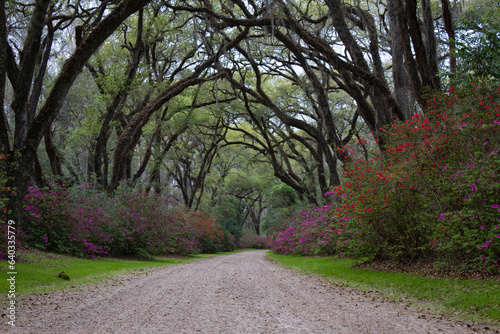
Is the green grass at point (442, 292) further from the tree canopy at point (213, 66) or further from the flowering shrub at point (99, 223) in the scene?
the flowering shrub at point (99, 223)

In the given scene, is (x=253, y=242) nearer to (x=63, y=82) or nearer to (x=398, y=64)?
(x=398, y=64)

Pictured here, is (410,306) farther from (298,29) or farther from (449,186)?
(298,29)

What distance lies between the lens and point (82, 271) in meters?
7.16

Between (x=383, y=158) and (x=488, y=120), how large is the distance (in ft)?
7.37

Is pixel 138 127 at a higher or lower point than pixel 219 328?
higher

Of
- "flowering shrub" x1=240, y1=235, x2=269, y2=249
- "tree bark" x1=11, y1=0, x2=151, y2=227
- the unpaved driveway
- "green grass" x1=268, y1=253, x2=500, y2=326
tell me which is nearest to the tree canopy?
"tree bark" x1=11, y1=0, x2=151, y2=227

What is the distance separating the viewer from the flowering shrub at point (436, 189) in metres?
4.86

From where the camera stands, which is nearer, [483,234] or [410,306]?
[410,306]

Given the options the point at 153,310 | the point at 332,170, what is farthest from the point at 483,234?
the point at 332,170

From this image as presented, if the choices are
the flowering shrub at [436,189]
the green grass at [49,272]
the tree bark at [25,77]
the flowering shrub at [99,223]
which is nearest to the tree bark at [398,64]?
the flowering shrub at [436,189]

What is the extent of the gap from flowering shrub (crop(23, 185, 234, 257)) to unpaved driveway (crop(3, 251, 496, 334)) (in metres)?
4.64

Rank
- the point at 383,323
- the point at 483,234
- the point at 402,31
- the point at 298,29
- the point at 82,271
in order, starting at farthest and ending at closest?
1. the point at 298,29
2. the point at 402,31
3. the point at 82,271
4. the point at 483,234
5. the point at 383,323

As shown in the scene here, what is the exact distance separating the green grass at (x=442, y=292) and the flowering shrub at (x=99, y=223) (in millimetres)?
7482

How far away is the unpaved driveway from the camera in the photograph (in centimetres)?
324
